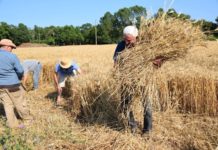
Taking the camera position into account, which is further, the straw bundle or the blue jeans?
the blue jeans

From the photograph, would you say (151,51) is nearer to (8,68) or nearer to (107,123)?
(107,123)

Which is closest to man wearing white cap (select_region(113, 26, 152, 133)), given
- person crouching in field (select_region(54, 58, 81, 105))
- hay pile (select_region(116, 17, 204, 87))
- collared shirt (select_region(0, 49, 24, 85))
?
hay pile (select_region(116, 17, 204, 87))

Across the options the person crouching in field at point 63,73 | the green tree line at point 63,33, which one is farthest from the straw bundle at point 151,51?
the green tree line at point 63,33

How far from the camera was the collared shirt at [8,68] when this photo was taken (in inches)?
211

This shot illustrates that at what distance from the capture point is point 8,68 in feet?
17.6

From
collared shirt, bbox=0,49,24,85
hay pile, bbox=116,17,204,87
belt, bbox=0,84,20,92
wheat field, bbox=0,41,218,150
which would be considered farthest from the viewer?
belt, bbox=0,84,20,92

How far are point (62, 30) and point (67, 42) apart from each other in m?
3.52

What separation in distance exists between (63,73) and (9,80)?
1.68 m

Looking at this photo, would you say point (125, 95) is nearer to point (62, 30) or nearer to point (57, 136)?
point (57, 136)

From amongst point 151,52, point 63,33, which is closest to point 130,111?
point 151,52

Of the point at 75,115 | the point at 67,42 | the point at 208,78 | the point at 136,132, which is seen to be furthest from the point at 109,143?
the point at 67,42

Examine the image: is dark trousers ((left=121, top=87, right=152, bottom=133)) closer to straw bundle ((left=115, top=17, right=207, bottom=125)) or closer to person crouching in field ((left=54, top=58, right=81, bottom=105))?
straw bundle ((left=115, top=17, right=207, bottom=125))

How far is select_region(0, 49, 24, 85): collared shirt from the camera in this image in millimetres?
5359

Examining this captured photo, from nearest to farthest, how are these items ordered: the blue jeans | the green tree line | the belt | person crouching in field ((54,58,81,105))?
the belt, person crouching in field ((54,58,81,105)), the blue jeans, the green tree line
